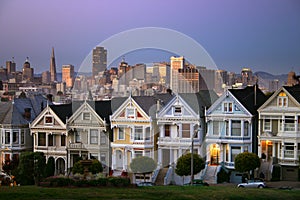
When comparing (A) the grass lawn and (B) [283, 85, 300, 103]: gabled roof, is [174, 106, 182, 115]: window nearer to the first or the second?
(B) [283, 85, 300, 103]: gabled roof

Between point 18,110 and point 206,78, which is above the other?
point 206,78

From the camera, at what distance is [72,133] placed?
4462 cm

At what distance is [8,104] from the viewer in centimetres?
4866

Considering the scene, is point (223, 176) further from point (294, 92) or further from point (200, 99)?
point (294, 92)

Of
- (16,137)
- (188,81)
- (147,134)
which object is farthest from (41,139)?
(188,81)

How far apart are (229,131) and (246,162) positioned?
10.3ft

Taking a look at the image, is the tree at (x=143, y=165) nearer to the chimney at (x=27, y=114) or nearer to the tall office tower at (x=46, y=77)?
the chimney at (x=27, y=114)

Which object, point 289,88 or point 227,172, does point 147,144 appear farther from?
point 289,88

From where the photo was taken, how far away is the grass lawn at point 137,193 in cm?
2444

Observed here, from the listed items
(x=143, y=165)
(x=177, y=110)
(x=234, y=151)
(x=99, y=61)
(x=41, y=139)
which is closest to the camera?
(x=234, y=151)

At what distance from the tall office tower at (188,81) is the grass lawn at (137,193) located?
13.3 meters

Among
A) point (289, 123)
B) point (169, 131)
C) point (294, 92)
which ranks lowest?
point (169, 131)

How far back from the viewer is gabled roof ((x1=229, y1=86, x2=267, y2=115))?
40.5 metres

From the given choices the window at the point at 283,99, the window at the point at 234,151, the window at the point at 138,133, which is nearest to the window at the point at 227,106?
the window at the point at 234,151
